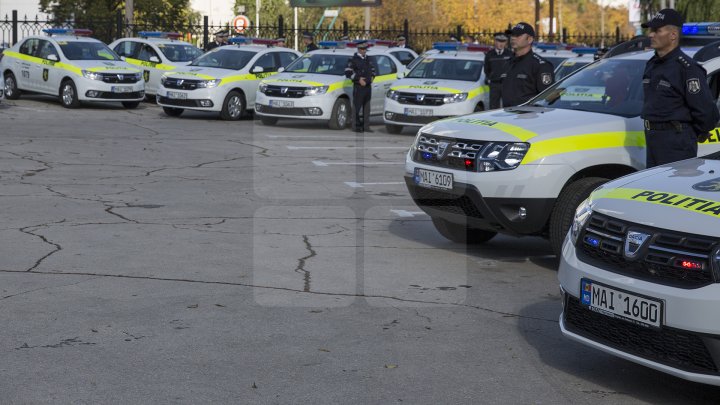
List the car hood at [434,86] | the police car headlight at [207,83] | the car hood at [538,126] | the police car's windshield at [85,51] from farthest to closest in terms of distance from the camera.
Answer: the police car's windshield at [85,51] < the police car headlight at [207,83] < the car hood at [434,86] < the car hood at [538,126]

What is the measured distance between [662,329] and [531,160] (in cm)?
321

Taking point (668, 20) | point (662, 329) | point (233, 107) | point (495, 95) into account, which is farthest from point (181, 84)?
point (662, 329)

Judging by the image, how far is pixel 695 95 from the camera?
7.64 m

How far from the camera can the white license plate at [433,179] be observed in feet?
27.6

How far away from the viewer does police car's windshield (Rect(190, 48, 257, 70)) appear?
23.2 metres

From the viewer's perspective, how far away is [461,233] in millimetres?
9273

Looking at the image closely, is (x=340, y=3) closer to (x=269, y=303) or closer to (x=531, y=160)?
(x=531, y=160)

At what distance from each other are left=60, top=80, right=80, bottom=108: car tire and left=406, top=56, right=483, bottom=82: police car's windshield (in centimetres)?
745

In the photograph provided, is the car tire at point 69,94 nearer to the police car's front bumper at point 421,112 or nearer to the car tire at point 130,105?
the car tire at point 130,105

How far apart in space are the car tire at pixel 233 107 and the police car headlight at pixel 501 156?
583 inches

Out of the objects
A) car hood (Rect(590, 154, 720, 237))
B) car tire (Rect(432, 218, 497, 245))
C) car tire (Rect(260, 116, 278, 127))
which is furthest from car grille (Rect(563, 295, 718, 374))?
car tire (Rect(260, 116, 278, 127))

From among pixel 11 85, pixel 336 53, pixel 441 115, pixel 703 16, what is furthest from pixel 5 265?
pixel 703 16

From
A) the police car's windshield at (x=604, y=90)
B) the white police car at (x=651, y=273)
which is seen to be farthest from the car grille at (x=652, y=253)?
the police car's windshield at (x=604, y=90)

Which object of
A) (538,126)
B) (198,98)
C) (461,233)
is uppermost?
(198,98)
